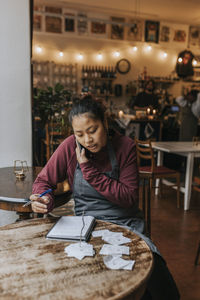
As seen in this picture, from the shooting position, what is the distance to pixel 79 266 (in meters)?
1.11

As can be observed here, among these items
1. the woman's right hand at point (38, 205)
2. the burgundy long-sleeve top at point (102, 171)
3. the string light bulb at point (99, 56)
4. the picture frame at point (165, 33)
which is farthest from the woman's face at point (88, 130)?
the picture frame at point (165, 33)

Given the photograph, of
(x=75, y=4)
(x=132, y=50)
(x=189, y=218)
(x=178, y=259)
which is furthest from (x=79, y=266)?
(x=132, y=50)

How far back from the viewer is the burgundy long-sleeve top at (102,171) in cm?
159

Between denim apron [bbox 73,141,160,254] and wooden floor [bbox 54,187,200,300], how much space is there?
38.8 inches

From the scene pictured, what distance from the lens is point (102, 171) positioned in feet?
5.67

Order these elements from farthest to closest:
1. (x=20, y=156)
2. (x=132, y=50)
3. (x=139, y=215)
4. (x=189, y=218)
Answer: (x=132, y=50) → (x=189, y=218) → (x=20, y=156) → (x=139, y=215)

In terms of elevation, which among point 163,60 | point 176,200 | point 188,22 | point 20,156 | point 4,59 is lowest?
point 176,200

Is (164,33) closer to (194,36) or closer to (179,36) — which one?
(179,36)

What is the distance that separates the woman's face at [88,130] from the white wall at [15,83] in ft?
3.63

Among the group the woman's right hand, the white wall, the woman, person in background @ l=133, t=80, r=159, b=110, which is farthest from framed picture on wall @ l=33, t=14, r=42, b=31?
the woman's right hand

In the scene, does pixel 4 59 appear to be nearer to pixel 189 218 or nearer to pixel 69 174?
pixel 69 174

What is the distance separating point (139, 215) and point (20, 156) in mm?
1382

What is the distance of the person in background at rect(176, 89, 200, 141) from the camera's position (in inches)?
241

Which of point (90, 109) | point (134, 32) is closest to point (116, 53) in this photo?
point (134, 32)
